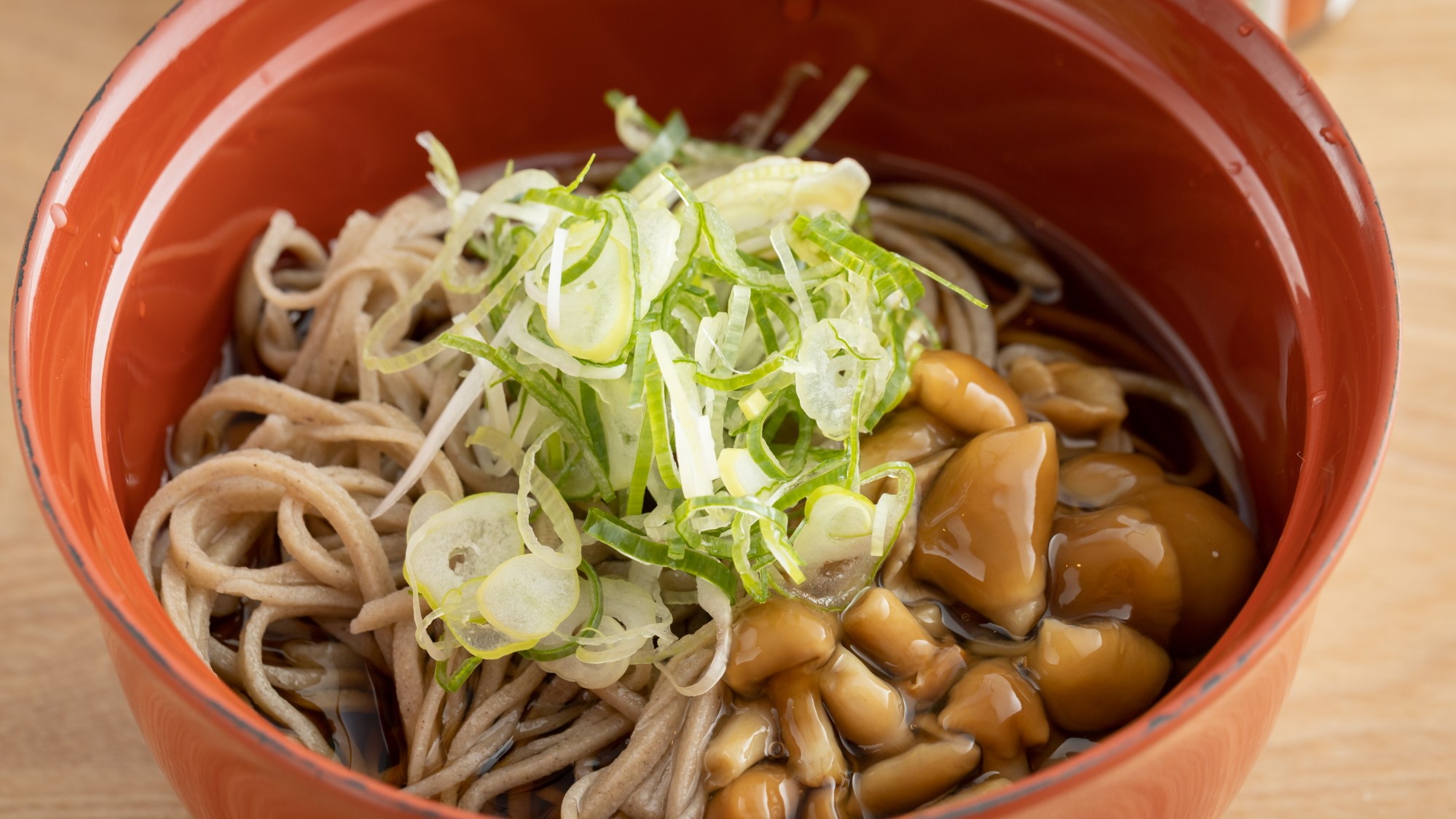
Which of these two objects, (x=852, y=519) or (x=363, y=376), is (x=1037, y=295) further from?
(x=363, y=376)

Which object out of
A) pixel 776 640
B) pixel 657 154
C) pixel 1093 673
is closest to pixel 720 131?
pixel 657 154

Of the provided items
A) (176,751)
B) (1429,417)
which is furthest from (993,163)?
(176,751)

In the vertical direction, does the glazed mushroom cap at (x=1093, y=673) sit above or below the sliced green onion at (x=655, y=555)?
below

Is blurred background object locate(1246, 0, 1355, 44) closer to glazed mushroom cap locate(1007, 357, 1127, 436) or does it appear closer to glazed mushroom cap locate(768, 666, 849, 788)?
glazed mushroom cap locate(1007, 357, 1127, 436)

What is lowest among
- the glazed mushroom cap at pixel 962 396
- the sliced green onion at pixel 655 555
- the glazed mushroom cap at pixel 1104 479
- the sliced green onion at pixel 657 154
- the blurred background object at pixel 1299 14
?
the sliced green onion at pixel 655 555

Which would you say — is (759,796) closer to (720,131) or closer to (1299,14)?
(720,131)

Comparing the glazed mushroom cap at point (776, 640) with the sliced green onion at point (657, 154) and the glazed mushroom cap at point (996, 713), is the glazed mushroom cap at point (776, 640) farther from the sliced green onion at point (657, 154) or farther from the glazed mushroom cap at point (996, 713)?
the sliced green onion at point (657, 154)

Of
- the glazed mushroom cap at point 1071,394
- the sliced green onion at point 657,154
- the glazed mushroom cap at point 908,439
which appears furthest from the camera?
the sliced green onion at point 657,154

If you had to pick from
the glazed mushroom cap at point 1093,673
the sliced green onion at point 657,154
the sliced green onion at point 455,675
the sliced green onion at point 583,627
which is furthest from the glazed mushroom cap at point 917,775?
the sliced green onion at point 657,154
